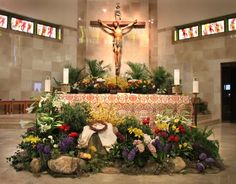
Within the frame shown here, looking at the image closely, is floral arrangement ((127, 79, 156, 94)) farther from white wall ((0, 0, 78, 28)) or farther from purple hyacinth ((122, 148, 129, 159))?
white wall ((0, 0, 78, 28))

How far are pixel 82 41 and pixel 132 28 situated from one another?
1.66 m

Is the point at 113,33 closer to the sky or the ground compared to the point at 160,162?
closer to the sky

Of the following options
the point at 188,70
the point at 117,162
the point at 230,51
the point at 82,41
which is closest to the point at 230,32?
the point at 230,51

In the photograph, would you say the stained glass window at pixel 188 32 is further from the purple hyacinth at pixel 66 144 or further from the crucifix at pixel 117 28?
the purple hyacinth at pixel 66 144

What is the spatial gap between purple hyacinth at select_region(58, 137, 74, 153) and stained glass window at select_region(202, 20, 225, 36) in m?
10.4

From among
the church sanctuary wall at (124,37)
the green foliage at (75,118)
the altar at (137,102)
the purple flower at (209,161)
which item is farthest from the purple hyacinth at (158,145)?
the church sanctuary wall at (124,37)

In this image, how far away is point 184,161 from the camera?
3.79m

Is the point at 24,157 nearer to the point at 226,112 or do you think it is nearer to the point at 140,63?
the point at 140,63

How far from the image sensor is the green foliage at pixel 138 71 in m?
7.81

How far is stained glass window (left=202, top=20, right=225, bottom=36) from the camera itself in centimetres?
1206

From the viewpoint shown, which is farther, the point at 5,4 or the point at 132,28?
the point at 5,4

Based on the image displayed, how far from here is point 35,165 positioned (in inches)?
139

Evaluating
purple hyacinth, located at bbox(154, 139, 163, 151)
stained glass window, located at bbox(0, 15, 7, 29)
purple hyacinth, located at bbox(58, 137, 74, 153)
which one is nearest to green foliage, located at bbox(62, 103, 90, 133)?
purple hyacinth, located at bbox(58, 137, 74, 153)

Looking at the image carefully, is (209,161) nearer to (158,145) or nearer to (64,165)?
(158,145)
